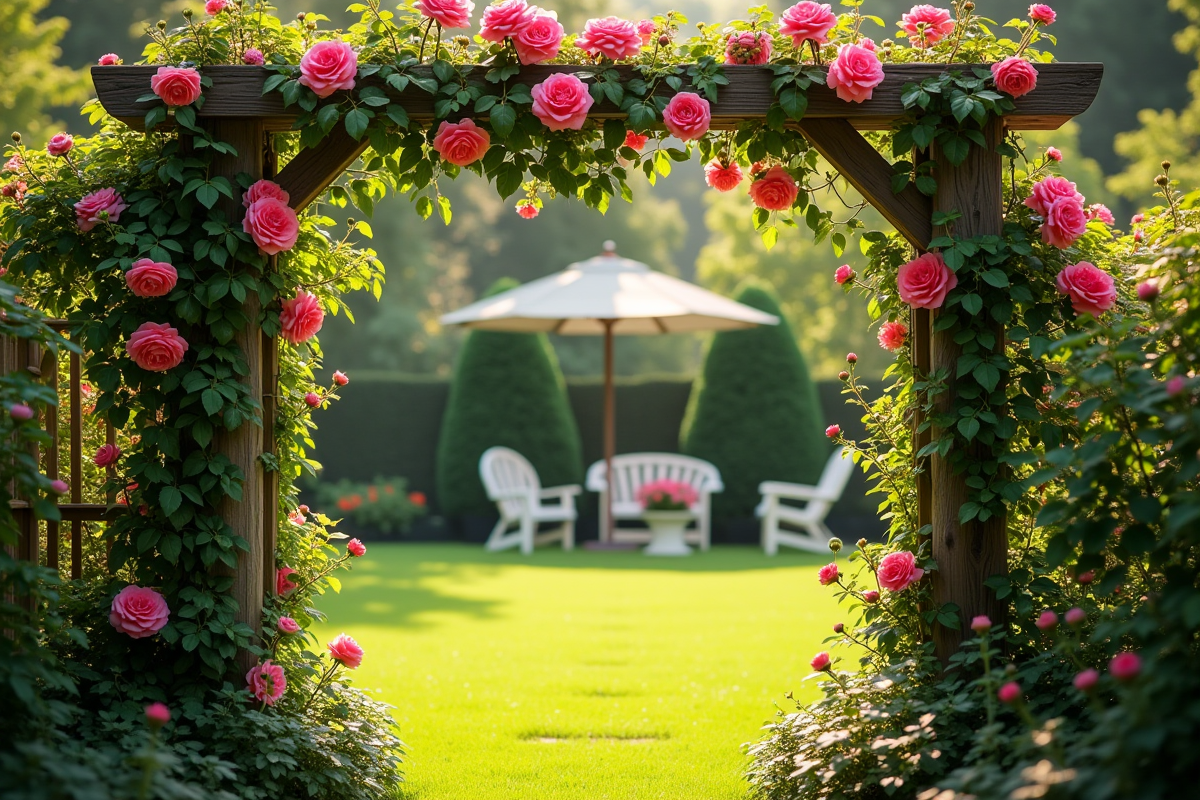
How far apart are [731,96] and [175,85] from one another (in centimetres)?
159

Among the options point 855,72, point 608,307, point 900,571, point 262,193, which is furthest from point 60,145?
point 608,307

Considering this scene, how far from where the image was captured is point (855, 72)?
309 cm

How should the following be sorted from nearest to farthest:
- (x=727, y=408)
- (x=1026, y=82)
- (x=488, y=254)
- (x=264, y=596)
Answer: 1. (x=1026, y=82)
2. (x=264, y=596)
3. (x=727, y=408)
4. (x=488, y=254)

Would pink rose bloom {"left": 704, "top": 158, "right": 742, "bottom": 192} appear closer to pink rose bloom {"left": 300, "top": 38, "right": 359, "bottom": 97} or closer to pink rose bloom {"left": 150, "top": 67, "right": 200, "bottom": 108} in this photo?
pink rose bloom {"left": 300, "top": 38, "right": 359, "bottom": 97}

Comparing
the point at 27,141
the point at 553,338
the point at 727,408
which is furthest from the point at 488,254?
the point at 727,408

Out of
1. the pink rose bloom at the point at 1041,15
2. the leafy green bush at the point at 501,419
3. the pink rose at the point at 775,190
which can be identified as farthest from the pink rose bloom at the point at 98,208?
the leafy green bush at the point at 501,419

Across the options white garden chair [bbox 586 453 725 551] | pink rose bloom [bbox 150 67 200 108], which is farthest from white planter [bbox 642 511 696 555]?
pink rose bloom [bbox 150 67 200 108]

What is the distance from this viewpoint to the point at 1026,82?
3.12 m

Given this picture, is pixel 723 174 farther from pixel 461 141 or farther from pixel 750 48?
pixel 461 141

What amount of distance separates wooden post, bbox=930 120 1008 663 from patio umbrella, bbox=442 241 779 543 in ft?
19.8

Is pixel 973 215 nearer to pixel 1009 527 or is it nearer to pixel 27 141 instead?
pixel 1009 527

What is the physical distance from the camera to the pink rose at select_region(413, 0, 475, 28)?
9.94ft

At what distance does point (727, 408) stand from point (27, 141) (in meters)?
9.01

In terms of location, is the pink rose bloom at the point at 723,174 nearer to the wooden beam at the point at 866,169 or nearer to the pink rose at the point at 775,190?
the pink rose at the point at 775,190
